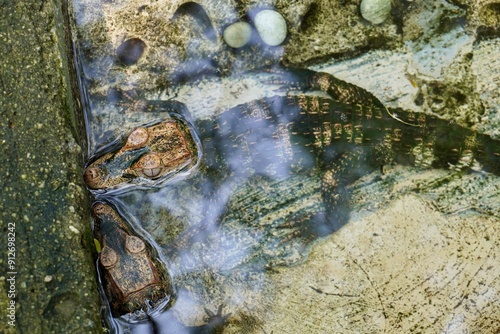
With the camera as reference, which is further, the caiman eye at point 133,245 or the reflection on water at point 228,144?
the reflection on water at point 228,144

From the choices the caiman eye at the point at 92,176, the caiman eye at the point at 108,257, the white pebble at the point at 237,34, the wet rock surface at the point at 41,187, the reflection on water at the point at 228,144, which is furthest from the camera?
the white pebble at the point at 237,34

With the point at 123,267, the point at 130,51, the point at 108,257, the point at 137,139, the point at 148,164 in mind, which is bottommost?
the point at 123,267

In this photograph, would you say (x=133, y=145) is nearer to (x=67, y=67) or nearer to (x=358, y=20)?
(x=67, y=67)

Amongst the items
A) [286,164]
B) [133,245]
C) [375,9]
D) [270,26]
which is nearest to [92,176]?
[133,245]

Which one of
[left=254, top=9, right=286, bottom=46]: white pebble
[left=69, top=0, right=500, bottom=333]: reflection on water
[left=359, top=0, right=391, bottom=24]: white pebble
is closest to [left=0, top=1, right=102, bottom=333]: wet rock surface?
[left=69, top=0, right=500, bottom=333]: reflection on water

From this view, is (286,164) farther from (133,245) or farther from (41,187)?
(41,187)

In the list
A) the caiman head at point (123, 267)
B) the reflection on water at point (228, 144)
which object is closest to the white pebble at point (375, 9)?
the reflection on water at point (228, 144)

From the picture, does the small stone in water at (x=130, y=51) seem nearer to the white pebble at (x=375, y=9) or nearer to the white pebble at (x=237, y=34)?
the white pebble at (x=237, y=34)
